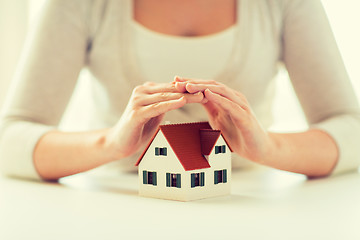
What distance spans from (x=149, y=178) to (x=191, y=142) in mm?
94

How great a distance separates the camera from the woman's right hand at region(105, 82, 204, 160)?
0.83 meters

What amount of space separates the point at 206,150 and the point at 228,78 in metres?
0.41

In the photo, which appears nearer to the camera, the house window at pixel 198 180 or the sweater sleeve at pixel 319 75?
the house window at pixel 198 180

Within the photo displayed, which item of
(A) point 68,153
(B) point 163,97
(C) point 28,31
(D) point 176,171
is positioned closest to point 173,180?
(D) point 176,171

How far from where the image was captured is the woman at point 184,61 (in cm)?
113

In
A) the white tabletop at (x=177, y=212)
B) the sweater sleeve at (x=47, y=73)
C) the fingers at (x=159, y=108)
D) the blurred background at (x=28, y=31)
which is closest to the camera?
the white tabletop at (x=177, y=212)

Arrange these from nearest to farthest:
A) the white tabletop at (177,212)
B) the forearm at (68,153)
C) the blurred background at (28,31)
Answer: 1. the white tabletop at (177,212)
2. the forearm at (68,153)
3. the blurred background at (28,31)

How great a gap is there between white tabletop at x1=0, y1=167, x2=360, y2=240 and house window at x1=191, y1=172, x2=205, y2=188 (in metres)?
0.03

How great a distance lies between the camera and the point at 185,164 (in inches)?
32.5

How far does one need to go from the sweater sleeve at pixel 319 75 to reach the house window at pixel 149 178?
450mm

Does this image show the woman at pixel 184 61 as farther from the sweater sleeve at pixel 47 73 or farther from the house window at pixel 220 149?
the house window at pixel 220 149

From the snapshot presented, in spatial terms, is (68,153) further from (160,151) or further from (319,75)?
(319,75)

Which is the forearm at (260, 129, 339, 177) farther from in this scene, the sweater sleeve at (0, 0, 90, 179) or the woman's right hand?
the sweater sleeve at (0, 0, 90, 179)

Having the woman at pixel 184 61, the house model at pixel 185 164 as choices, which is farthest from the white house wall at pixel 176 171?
the woman at pixel 184 61
